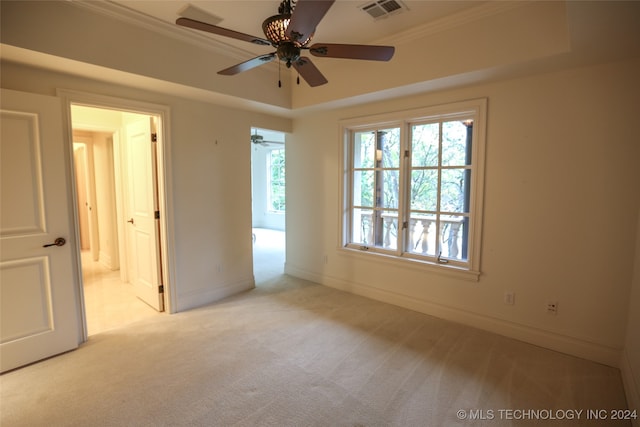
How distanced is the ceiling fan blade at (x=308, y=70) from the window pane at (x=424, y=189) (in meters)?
1.74

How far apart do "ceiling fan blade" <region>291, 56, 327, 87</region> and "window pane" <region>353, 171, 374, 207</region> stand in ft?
6.13

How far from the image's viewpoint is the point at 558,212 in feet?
8.46

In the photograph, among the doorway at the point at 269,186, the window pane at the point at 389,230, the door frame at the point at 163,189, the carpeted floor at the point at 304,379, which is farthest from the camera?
the doorway at the point at 269,186

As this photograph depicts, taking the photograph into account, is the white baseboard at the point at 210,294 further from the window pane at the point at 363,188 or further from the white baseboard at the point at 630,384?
the white baseboard at the point at 630,384

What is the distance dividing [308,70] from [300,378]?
2190 millimetres

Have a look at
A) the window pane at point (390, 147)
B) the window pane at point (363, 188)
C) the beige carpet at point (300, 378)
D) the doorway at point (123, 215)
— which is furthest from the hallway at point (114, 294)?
the window pane at point (390, 147)

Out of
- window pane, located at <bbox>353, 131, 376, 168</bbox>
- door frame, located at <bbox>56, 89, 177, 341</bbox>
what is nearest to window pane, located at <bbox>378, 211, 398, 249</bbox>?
window pane, located at <bbox>353, 131, 376, 168</bbox>

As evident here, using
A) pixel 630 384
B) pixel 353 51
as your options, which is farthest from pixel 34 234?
pixel 630 384

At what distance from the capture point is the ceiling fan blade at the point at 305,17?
4.20 ft

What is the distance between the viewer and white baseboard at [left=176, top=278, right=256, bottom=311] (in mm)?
3453

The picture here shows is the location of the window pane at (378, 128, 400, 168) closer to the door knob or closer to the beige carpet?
the beige carpet

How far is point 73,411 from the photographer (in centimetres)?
193

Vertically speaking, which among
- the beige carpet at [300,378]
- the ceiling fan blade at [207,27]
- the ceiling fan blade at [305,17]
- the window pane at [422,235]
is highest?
the ceiling fan blade at [207,27]

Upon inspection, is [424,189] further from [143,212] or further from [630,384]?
[143,212]
